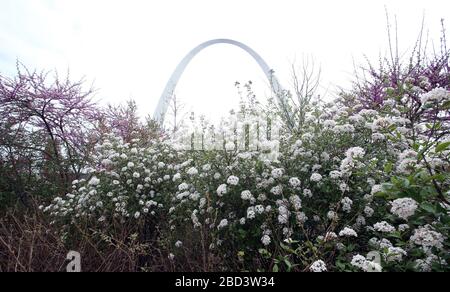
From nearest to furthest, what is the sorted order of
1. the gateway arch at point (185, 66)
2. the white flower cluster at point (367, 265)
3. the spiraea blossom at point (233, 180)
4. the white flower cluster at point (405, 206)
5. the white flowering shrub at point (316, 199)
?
the white flower cluster at point (367, 265) < the white flower cluster at point (405, 206) < the white flowering shrub at point (316, 199) < the spiraea blossom at point (233, 180) < the gateway arch at point (185, 66)

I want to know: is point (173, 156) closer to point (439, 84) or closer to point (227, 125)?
point (227, 125)

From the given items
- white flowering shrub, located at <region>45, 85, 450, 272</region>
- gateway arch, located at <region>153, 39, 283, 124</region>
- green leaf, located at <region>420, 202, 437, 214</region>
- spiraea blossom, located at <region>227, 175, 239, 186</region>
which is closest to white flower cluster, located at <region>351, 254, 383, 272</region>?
white flowering shrub, located at <region>45, 85, 450, 272</region>

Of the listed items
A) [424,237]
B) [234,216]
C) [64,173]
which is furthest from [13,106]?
[424,237]

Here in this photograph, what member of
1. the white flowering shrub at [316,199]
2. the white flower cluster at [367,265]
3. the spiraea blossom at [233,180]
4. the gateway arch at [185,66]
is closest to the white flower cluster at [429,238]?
the white flowering shrub at [316,199]

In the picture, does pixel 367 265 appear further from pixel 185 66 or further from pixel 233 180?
pixel 185 66

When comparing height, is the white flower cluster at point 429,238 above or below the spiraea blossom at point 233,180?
below

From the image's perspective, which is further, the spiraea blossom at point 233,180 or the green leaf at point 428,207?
the spiraea blossom at point 233,180

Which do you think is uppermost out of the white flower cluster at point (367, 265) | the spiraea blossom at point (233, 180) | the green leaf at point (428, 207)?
the spiraea blossom at point (233, 180)

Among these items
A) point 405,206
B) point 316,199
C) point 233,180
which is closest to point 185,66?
point 233,180

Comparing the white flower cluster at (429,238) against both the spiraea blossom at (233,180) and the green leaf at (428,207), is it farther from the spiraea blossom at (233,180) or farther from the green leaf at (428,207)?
the spiraea blossom at (233,180)

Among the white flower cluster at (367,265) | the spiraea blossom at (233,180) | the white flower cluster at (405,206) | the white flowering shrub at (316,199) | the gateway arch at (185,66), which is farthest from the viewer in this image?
the gateway arch at (185,66)

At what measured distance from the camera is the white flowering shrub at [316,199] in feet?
5.90

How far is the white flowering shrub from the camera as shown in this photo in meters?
1.80

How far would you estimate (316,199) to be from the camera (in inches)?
103
